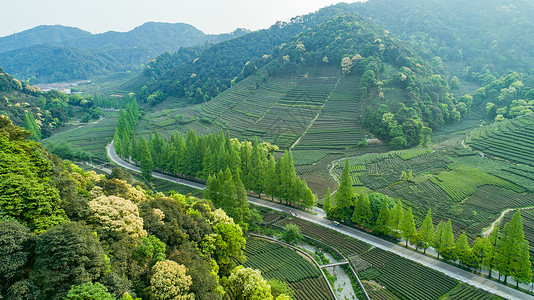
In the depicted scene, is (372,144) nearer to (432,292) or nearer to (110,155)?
(432,292)

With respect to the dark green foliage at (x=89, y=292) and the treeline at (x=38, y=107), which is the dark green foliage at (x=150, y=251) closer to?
the dark green foliage at (x=89, y=292)

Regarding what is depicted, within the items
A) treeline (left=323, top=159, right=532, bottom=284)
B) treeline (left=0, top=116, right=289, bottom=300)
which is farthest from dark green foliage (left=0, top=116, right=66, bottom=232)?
treeline (left=323, top=159, right=532, bottom=284)

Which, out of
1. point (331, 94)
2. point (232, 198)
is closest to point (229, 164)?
point (232, 198)

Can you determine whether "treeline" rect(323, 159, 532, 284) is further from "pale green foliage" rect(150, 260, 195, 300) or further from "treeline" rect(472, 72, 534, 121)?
"treeline" rect(472, 72, 534, 121)

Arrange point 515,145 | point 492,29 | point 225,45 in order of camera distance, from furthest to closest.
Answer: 1. point 225,45
2. point 492,29
3. point 515,145

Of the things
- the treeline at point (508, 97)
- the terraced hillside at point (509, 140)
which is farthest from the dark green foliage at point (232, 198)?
the treeline at point (508, 97)

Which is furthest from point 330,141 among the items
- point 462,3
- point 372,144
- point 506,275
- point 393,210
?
point 462,3

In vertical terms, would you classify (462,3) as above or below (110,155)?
above
